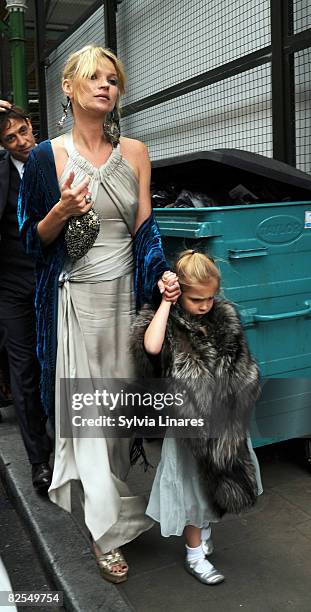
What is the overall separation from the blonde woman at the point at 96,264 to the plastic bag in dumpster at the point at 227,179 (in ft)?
1.93

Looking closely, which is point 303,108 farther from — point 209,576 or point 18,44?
point 18,44

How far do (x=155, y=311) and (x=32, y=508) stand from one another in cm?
142

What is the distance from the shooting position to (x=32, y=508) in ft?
10.7

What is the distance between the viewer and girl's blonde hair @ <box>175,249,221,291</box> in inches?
91.7

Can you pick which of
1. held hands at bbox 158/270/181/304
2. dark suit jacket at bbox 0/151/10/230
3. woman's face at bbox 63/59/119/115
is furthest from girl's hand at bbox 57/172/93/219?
dark suit jacket at bbox 0/151/10/230

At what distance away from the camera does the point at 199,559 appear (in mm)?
2537

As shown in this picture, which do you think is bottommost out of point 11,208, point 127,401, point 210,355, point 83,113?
point 127,401

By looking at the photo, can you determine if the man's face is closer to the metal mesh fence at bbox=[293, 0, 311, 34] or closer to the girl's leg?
the metal mesh fence at bbox=[293, 0, 311, 34]

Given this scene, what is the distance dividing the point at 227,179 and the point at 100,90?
Result: 1.29 metres

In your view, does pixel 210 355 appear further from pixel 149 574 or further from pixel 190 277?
pixel 149 574

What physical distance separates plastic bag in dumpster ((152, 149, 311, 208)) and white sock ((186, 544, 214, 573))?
163 cm

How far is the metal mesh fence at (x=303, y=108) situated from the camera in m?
4.09

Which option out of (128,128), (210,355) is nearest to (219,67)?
(128,128)

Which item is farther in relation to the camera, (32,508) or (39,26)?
(39,26)
